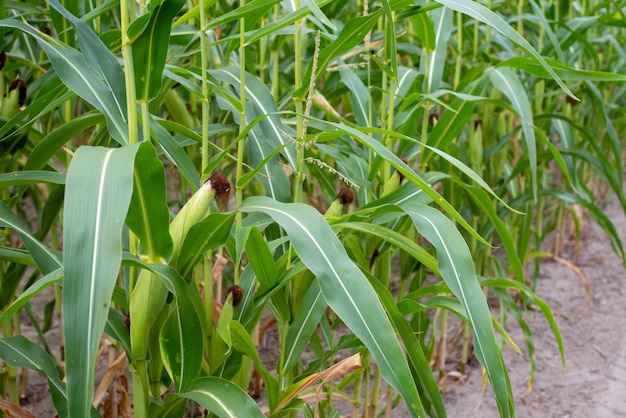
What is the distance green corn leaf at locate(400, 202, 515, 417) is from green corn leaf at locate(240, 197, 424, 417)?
124 mm

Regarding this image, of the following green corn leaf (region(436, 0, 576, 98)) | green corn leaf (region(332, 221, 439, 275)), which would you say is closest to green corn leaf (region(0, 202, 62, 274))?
green corn leaf (region(332, 221, 439, 275))

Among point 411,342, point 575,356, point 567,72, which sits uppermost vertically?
point 567,72

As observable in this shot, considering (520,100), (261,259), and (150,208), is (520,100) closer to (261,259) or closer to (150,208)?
(261,259)

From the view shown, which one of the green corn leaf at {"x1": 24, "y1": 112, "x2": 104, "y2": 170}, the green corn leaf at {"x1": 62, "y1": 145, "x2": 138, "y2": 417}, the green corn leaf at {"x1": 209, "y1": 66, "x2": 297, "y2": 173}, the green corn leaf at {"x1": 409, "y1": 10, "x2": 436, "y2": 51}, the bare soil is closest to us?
the green corn leaf at {"x1": 62, "y1": 145, "x2": 138, "y2": 417}

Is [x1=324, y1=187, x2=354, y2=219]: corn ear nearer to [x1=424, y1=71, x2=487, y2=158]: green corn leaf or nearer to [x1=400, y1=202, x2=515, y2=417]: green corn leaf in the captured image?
→ [x1=400, y1=202, x2=515, y2=417]: green corn leaf

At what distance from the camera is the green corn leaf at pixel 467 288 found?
817 mm

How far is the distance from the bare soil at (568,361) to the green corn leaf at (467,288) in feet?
2.49

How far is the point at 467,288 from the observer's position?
84 cm

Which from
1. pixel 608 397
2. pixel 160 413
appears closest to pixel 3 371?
pixel 160 413

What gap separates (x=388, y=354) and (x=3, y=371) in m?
0.85

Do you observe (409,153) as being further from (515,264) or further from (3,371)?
(3,371)

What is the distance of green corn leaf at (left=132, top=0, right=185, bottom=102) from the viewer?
2.52ft

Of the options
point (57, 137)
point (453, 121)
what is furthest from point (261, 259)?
point (453, 121)

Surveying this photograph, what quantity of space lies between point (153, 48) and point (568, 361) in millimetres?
1690
